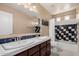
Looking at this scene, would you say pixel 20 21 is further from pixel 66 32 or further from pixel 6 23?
pixel 66 32

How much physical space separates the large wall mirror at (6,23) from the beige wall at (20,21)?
0.31 ft

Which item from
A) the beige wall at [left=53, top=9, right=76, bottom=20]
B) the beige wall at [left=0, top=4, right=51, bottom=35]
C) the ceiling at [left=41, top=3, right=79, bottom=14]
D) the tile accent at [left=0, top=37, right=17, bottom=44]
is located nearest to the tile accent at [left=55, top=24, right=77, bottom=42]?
the beige wall at [left=53, top=9, right=76, bottom=20]

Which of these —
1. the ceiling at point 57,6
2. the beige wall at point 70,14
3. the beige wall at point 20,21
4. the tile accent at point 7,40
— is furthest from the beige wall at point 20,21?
the beige wall at point 70,14

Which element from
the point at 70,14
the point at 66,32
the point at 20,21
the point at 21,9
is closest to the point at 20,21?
the point at 20,21

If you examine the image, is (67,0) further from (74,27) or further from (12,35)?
(74,27)

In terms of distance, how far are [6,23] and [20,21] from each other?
0.46m

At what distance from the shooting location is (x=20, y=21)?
76.2 inches

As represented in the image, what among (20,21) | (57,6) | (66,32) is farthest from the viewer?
(66,32)

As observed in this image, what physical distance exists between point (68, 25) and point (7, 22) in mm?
3698

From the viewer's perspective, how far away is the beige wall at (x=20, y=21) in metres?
1.63

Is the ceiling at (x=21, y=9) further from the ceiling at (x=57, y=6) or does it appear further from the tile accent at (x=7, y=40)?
the tile accent at (x=7, y=40)

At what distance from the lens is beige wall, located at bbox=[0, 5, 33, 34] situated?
1.63 metres

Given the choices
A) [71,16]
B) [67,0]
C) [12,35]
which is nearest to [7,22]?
[12,35]

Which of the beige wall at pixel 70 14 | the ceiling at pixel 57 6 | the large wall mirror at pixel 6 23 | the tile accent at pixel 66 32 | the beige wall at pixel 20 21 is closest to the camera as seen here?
the large wall mirror at pixel 6 23
